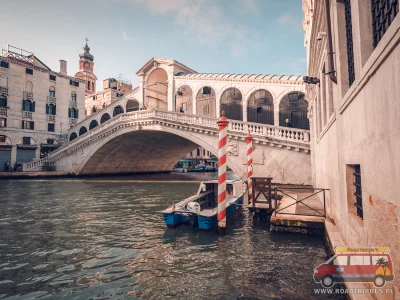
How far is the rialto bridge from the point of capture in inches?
547

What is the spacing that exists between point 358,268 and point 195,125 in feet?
48.5

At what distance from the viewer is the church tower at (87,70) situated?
52281 millimetres

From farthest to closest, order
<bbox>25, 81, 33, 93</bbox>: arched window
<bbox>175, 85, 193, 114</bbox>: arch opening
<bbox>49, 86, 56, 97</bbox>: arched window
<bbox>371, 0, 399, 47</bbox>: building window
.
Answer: <bbox>49, 86, 56, 97</bbox>: arched window, <bbox>25, 81, 33, 93</bbox>: arched window, <bbox>175, 85, 193, 114</bbox>: arch opening, <bbox>371, 0, 399, 47</bbox>: building window

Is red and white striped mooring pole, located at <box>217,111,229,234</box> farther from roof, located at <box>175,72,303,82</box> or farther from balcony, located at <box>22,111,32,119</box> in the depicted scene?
balcony, located at <box>22,111,32,119</box>

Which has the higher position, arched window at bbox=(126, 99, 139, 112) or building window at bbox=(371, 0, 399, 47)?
arched window at bbox=(126, 99, 139, 112)

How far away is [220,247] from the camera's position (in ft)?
19.3

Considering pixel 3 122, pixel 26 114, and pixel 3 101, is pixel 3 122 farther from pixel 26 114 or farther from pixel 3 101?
pixel 26 114

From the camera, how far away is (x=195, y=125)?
17531mm

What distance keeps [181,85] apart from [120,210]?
15478 mm

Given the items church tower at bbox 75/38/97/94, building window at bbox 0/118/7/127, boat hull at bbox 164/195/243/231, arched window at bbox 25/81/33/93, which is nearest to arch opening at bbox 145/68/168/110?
arched window at bbox 25/81/33/93

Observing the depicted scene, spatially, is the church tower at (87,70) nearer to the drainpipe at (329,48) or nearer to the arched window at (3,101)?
the arched window at (3,101)

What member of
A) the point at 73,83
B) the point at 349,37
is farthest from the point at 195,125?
the point at 73,83

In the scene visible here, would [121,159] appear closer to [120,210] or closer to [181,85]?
[181,85]

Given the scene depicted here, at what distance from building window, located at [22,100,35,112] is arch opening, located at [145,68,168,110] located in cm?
1394
